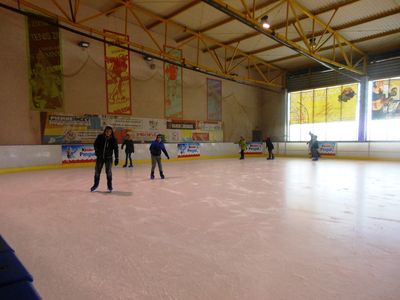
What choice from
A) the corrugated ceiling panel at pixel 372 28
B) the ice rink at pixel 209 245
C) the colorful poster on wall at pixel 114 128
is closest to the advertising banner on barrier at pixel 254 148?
the colorful poster on wall at pixel 114 128

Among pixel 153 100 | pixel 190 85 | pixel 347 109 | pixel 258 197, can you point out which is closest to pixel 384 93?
pixel 347 109

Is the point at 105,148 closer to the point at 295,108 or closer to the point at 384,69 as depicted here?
the point at 295,108

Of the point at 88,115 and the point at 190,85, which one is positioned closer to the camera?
the point at 88,115

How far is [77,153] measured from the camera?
10.1 m

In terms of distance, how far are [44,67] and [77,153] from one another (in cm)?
350

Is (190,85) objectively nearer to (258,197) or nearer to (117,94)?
(117,94)

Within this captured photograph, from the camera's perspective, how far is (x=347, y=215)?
3.38 metres

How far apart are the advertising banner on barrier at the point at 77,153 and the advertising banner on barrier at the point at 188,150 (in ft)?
15.2

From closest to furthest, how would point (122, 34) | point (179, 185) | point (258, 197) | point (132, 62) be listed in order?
1. point (258, 197)
2. point (179, 185)
3. point (122, 34)
4. point (132, 62)

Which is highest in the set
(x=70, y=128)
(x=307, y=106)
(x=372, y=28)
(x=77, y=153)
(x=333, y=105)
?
(x=372, y=28)

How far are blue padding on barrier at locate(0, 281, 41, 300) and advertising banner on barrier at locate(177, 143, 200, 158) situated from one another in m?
12.5

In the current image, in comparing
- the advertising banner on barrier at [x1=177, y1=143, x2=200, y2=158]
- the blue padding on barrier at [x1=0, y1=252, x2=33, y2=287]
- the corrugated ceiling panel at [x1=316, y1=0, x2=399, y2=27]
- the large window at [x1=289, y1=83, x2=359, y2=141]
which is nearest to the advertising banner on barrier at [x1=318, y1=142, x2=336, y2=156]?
the large window at [x1=289, y1=83, x2=359, y2=141]

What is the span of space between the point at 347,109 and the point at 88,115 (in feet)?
47.9

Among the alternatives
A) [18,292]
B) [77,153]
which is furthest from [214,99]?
[18,292]
